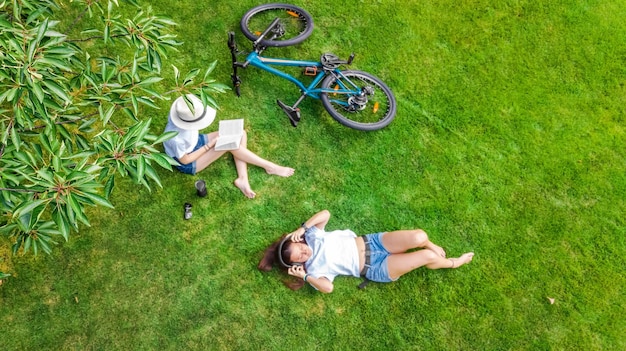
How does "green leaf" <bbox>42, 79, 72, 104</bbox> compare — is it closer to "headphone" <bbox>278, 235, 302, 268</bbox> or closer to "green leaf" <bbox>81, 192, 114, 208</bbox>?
"green leaf" <bbox>81, 192, 114, 208</bbox>

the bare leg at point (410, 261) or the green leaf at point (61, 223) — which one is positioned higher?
the green leaf at point (61, 223)

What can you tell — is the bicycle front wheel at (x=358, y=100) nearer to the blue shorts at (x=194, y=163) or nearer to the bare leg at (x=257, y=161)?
the bare leg at (x=257, y=161)

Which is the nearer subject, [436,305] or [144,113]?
[436,305]

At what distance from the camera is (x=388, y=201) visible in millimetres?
5727

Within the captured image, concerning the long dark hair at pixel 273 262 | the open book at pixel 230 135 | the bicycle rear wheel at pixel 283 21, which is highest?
the bicycle rear wheel at pixel 283 21

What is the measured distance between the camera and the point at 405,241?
17.1ft

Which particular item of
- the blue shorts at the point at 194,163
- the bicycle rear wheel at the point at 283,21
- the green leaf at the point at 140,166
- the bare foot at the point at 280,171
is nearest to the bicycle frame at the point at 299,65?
the bicycle rear wheel at the point at 283,21

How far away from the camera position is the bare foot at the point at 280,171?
572 centimetres

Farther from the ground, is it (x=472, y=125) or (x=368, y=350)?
(x=472, y=125)

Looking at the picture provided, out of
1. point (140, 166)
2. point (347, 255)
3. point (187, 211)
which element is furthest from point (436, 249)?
point (140, 166)

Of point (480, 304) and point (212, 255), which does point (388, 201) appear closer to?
point (480, 304)

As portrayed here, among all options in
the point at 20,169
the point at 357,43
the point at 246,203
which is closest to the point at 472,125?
the point at 357,43

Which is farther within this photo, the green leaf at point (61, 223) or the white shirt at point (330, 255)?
the white shirt at point (330, 255)

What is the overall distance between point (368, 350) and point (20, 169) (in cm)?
406
